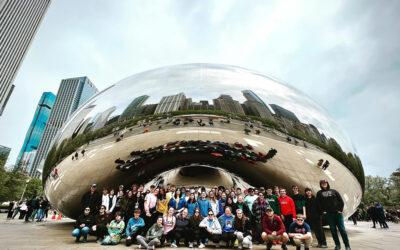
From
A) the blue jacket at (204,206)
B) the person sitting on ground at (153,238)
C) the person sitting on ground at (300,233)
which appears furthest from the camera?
the blue jacket at (204,206)

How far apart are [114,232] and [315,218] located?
184 inches

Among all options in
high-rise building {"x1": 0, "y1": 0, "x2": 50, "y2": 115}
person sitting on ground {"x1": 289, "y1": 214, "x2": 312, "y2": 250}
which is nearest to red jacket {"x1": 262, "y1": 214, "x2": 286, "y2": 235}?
person sitting on ground {"x1": 289, "y1": 214, "x2": 312, "y2": 250}

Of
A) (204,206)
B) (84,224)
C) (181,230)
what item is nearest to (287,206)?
(204,206)

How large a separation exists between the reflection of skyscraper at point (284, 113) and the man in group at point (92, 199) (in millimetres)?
5322

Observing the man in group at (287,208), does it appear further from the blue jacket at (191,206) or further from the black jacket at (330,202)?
the blue jacket at (191,206)

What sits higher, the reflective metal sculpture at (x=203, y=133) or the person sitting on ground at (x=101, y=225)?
the reflective metal sculpture at (x=203, y=133)

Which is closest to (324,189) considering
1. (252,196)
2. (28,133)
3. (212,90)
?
(252,196)

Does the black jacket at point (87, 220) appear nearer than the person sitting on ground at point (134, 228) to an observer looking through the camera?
No

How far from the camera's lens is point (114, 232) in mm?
6227

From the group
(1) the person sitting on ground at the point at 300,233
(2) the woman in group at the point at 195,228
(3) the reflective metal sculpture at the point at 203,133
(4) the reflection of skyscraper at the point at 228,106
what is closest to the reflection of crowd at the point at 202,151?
(3) the reflective metal sculpture at the point at 203,133

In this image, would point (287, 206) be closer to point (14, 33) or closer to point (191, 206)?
point (191, 206)

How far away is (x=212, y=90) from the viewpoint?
6.92m

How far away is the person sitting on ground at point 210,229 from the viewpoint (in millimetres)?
6301

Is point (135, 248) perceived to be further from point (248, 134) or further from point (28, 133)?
point (28, 133)
